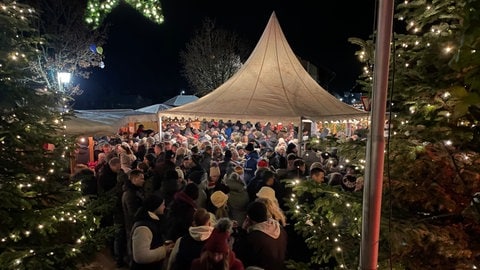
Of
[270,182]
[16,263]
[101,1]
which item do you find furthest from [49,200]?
[270,182]

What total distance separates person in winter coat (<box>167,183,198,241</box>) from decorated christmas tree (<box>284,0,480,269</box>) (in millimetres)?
2037

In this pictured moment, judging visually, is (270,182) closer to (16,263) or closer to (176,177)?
(176,177)

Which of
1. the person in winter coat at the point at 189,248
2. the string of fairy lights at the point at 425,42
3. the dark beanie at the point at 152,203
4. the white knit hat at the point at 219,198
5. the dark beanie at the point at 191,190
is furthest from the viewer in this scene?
the white knit hat at the point at 219,198

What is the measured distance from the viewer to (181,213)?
5000mm

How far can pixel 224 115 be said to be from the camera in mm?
9914

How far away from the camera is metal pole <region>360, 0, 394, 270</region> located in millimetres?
1776

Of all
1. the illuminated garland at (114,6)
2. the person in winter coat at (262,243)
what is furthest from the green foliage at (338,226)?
the illuminated garland at (114,6)

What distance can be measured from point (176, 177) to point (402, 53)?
4316 mm

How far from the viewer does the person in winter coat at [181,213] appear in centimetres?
492

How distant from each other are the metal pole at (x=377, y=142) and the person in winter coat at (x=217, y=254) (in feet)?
6.79

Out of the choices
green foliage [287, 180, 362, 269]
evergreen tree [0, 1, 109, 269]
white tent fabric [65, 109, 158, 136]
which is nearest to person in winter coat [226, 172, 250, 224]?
evergreen tree [0, 1, 109, 269]

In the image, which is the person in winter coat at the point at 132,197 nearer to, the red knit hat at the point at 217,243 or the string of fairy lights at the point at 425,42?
the red knit hat at the point at 217,243

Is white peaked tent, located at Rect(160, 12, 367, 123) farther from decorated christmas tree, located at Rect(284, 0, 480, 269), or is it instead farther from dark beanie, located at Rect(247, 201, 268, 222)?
decorated christmas tree, located at Rect(284, 0, 480, 269)

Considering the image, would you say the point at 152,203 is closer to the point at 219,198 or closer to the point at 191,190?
the point at 191,190
